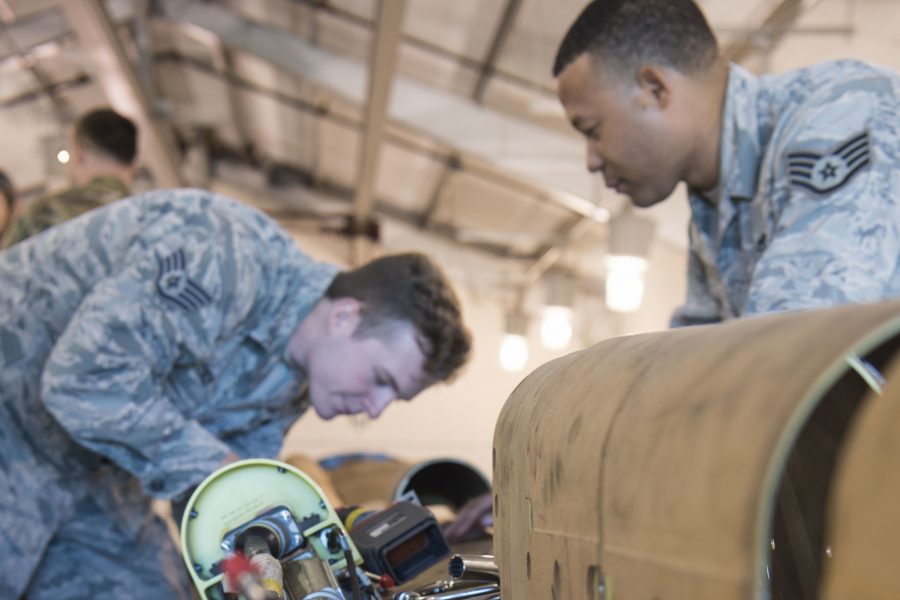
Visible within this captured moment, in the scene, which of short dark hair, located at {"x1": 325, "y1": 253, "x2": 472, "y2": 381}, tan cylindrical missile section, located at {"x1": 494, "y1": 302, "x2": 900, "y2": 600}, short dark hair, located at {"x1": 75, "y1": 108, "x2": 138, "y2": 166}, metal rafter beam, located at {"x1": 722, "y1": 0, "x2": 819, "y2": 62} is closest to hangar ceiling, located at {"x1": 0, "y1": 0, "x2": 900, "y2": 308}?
metal rafter beam, located at {"x1": 722, "y1": 0, "x2": 819, "y2": 62}

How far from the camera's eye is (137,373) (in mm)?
1230

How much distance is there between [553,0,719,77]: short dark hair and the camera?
1357 mm

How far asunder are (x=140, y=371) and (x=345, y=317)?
0.34 m

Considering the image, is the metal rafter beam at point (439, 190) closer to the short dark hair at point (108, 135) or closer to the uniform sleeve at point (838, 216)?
the short dark hair at point (108, 135)

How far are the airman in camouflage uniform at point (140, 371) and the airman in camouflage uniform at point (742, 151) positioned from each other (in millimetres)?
385

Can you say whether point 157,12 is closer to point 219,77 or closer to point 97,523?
point 219,77

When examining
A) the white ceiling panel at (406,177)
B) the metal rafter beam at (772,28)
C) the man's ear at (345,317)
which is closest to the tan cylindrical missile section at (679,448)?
the man's ear at (345,317)

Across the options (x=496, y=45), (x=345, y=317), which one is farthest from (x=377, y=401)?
(x=496, y=45)

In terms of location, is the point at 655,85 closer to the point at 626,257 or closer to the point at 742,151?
the point at 742,151

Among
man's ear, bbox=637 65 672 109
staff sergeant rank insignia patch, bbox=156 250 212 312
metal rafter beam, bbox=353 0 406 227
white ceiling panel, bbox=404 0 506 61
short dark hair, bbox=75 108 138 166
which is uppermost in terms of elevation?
white ceiling panel, bbox=404 0 506 61

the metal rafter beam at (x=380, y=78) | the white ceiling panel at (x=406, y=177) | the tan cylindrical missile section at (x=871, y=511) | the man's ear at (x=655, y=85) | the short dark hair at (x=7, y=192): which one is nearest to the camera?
the tan cylindrical missile section at (x=871, y=511)

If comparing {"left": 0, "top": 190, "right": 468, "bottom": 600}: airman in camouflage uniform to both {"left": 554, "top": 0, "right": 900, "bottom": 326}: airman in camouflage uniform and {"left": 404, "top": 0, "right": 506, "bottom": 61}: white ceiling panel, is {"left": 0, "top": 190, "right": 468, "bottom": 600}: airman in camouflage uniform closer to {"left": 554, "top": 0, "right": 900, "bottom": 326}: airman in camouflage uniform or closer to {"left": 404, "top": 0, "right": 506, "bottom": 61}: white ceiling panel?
{"left": 554, "top": 0, "right": 900, "bottom": 326}: airman in camouflage uniform

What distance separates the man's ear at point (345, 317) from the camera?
1.45 metres

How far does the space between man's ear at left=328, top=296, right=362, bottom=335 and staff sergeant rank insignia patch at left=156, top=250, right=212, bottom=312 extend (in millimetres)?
241
